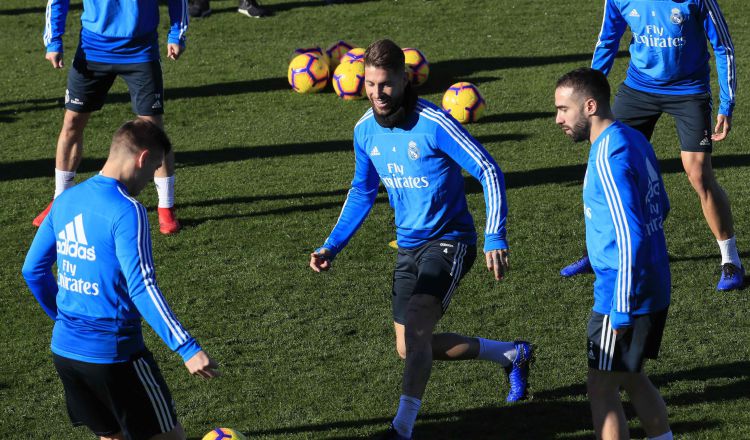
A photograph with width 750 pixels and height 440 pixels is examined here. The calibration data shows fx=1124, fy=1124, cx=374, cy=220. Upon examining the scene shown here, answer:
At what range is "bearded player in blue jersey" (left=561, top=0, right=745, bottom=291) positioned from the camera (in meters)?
7.88

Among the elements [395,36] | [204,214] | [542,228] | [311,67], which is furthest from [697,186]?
[395,36]

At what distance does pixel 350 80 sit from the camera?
1287 cm

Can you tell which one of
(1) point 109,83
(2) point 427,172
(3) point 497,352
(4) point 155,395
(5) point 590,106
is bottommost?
(3) point 497,352

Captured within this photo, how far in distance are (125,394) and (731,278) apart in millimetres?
4699

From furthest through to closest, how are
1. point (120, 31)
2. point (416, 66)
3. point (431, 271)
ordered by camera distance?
1. point (416, 66)
2. point (120, 31)
3. point (431, 271)

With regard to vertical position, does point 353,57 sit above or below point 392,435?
above

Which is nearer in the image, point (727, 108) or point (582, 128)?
point (582, 128)

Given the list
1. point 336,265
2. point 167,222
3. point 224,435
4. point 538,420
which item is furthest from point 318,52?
point 224,435

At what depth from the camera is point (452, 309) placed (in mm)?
7719

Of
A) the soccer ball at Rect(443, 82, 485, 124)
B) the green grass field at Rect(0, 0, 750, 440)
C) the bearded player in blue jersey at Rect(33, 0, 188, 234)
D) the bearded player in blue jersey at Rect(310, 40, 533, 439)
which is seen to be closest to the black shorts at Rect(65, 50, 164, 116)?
the bearded player in blue jersey at Rect(33, 0, 188, 234)

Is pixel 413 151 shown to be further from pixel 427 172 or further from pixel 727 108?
pixel 727 108

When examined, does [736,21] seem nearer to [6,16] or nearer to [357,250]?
[357,250]

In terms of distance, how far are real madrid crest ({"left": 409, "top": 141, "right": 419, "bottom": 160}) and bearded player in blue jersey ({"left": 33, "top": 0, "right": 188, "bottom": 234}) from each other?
3.66 metres

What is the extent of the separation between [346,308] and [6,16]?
11.6 metres
